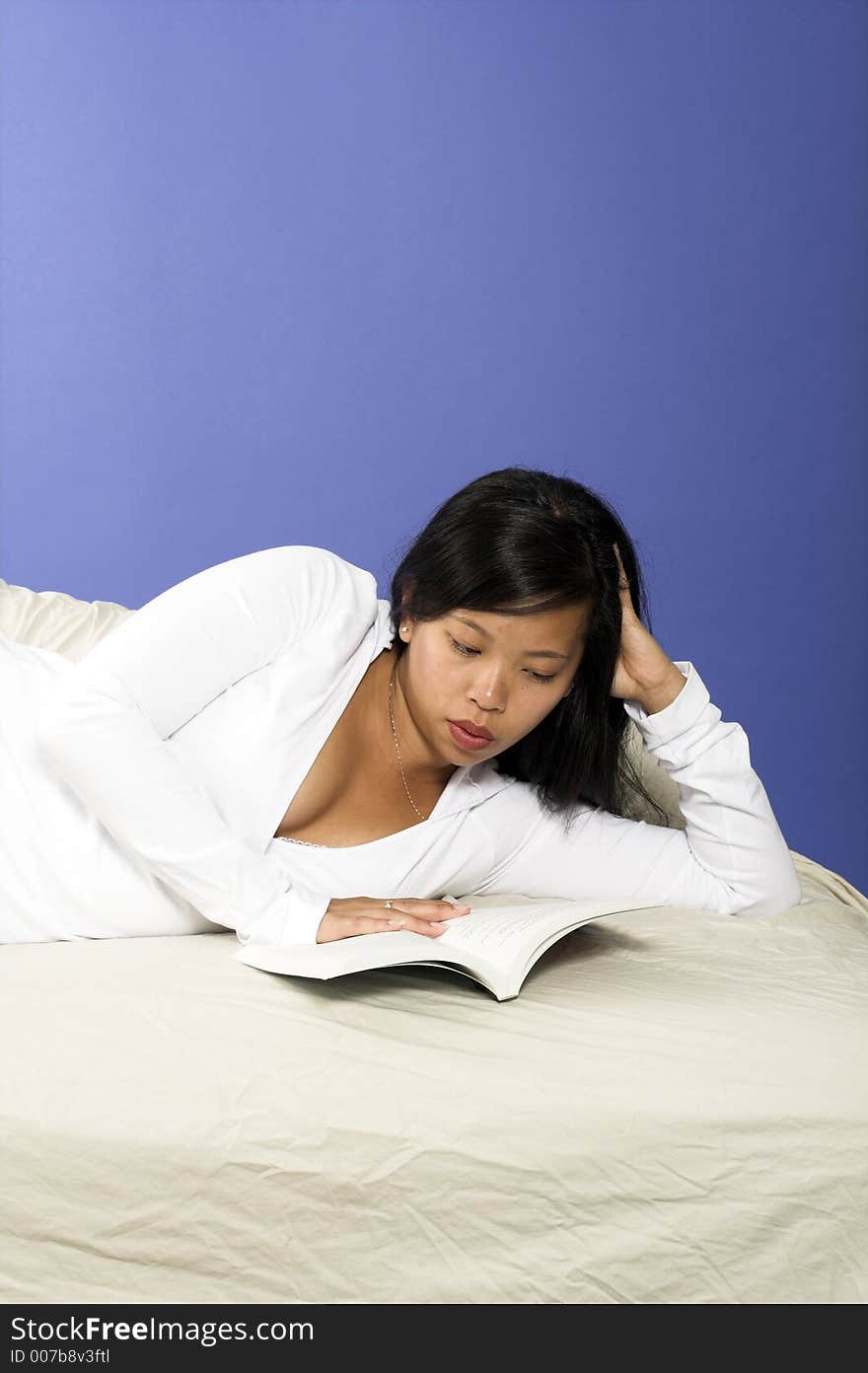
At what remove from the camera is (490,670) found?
61.2 inches

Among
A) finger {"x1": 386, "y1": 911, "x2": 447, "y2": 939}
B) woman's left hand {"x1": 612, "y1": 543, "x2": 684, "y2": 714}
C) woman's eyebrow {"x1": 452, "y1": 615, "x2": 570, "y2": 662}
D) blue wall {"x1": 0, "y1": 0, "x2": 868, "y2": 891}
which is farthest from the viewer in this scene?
blue wall {"x1": 0, "y1": 0, "x2": 868, "y2": 891}

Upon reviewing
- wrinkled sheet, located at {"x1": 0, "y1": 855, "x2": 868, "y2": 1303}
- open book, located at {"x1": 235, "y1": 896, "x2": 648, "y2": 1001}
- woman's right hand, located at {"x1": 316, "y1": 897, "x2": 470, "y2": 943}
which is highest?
open book, located at {"x1": 235, "y1": 896, "x2": 648, "y2": 1001}

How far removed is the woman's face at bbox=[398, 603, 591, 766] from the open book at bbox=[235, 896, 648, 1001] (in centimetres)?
25

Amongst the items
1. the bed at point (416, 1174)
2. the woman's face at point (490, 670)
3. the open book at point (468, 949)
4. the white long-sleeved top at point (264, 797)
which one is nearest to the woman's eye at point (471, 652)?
the woman's face at point (490, 670)

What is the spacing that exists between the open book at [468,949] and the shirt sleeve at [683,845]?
1.43 feet

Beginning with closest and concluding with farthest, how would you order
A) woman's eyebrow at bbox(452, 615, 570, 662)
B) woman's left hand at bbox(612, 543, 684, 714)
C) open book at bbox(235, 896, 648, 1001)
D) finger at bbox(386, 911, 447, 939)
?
1. open book at bbox(235, 896, 648, 1001)
2. finger at bbox(386, 911, 447, 939)
3. woman's eyebrow at bbox(452, 615, 570, 662)
4. woman's left hand at bbox(612, 543, 684, 714)

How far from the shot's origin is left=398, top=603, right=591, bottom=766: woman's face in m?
1.55

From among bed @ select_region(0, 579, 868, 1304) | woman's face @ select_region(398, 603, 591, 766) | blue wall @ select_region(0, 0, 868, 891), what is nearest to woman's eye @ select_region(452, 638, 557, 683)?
woman's face @ select_region(398, 603, 591, 766)

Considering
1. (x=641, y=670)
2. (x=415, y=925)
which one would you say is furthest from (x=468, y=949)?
(x=641, y=670)

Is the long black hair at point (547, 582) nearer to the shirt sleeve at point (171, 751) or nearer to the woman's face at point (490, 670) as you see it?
the woman's face at point (490, 670)

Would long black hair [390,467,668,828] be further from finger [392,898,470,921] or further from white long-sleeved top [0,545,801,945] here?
finger [392,898,470,921]

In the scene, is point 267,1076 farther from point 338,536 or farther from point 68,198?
point 68,198

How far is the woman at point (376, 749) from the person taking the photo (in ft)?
4.83

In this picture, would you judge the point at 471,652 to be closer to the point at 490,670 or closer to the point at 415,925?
the point at 490,670
